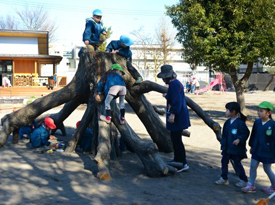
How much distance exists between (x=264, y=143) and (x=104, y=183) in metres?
2.35

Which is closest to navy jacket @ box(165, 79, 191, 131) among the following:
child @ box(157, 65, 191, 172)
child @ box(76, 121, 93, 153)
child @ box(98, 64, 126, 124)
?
child @ box(157, 65, 191, 172)

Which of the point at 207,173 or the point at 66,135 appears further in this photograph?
the point at 66,135

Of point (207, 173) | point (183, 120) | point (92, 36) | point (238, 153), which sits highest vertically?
point (92, 36)

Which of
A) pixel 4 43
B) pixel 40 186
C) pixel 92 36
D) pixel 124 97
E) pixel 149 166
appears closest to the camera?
pixel 40 186

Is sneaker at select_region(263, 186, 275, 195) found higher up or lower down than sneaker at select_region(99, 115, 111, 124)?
lower down

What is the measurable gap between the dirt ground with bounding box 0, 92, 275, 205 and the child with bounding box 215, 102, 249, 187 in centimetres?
22

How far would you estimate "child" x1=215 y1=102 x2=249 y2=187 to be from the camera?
16.6 feet

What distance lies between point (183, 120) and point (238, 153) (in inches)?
42.0

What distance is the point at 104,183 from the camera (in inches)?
202

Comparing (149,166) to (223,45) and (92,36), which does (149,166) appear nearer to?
(92,36)

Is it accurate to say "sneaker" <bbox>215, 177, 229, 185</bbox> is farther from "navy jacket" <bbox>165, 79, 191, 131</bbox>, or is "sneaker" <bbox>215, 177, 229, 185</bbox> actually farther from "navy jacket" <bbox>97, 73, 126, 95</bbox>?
"navy jacket" <bbox>97, 73, 126, 95</bbox>

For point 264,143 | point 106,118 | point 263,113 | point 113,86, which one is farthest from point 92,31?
point 264,143

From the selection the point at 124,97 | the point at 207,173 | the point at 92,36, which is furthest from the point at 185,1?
the point at 207,173

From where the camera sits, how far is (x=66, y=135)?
30.6 feet
